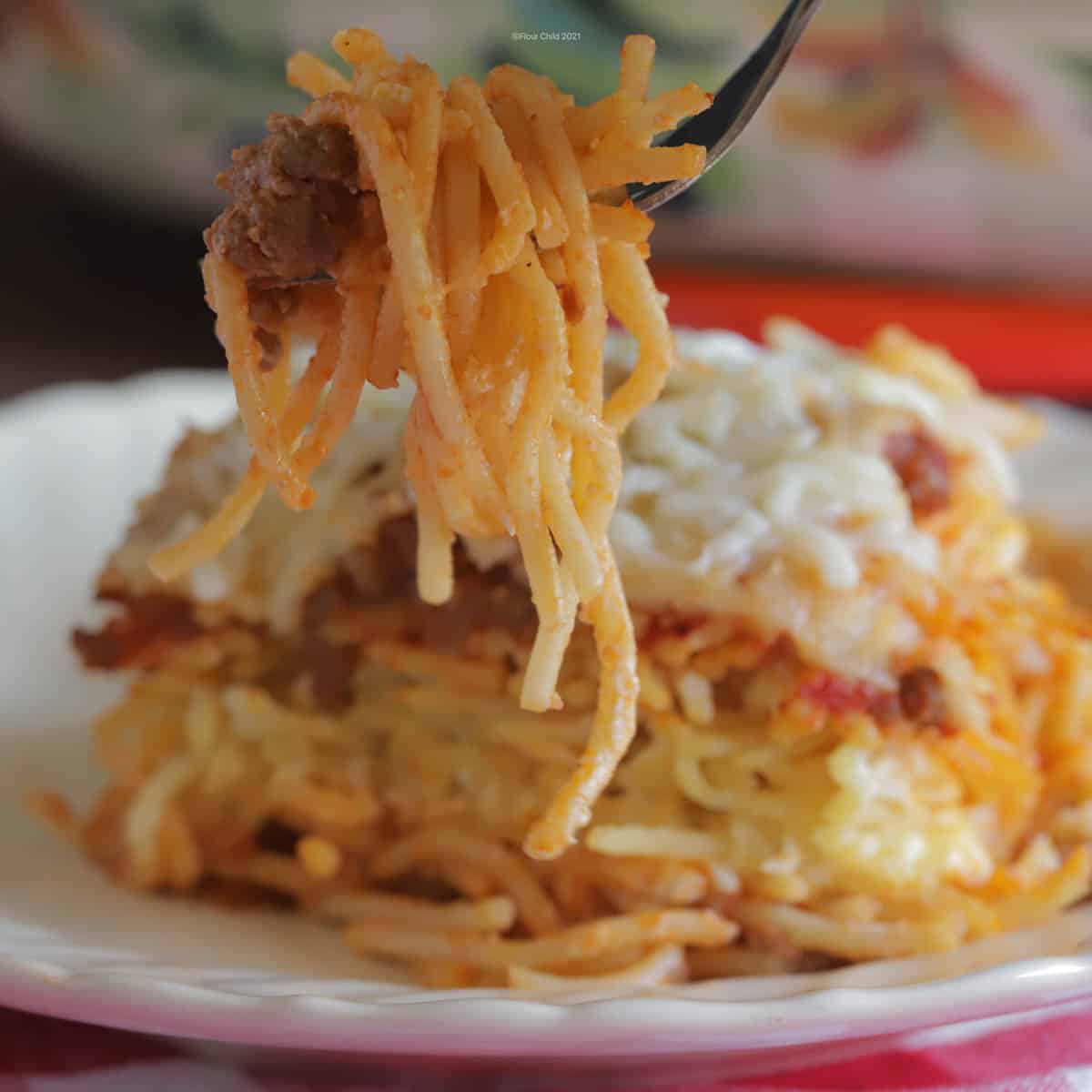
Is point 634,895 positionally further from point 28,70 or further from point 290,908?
point 28,70

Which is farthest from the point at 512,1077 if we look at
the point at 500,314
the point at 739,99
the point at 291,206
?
the point at 739,99

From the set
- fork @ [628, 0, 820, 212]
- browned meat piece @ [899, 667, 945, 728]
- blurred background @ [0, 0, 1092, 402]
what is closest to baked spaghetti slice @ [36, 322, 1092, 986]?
browned meat piece @ [899, 667, 945, 728]

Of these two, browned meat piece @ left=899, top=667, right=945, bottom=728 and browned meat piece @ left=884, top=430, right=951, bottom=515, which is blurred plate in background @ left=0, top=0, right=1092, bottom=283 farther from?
browned meat piece @ left=899, top=667, right=945, bottom=728

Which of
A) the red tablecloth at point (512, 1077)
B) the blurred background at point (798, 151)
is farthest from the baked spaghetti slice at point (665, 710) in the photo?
the blurred background at point (798, 151)

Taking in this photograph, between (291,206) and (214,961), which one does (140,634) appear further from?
(291,206)

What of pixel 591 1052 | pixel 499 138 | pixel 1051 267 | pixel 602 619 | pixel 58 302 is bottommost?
pixel 58 302

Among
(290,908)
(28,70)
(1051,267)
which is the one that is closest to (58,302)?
(28,70)
